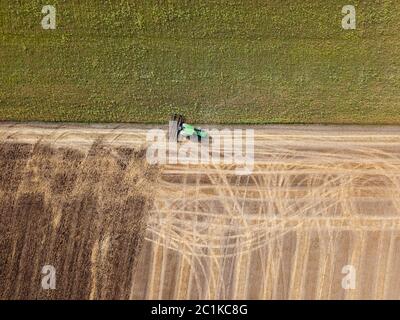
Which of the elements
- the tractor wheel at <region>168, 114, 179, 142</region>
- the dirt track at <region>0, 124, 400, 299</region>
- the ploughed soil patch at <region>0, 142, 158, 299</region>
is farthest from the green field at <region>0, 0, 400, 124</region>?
the ploughed soil patch at <region>0, 142, 158, 299</region>

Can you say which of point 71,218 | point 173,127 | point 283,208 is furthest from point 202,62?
point 71,218

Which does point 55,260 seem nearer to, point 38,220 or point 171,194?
point 38,220

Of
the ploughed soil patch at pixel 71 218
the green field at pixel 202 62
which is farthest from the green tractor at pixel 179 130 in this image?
the ploughed soil patch at pixel 71 218

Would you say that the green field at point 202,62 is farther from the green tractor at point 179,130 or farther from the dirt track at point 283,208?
the dirt track at point 283,208

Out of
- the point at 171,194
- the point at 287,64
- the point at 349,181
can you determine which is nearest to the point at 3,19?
the point at 171,194

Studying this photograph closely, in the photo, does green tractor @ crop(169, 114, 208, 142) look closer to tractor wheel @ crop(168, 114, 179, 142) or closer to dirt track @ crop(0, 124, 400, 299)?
tractor wheel @ crop(168, 114, 179, 142)

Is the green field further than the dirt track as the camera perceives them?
No

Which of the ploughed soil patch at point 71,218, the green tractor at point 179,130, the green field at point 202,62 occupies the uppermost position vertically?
the green field at point 202,62
